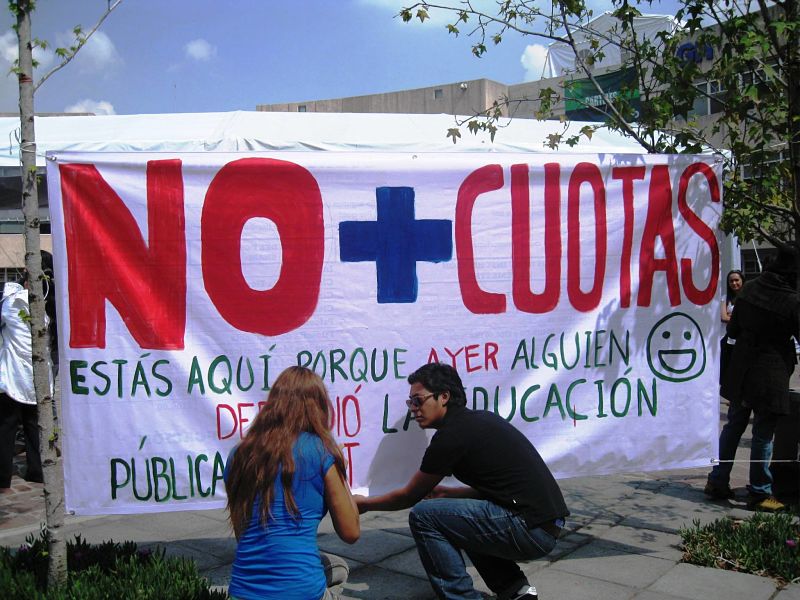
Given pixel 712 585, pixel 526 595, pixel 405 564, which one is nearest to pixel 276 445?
pixel 526 595

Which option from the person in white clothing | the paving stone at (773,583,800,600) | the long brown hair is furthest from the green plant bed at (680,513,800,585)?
the person in white clothing

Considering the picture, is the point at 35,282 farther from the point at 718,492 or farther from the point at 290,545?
the point at 718,492

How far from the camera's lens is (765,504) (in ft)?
18.4

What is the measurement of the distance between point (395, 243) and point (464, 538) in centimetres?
150

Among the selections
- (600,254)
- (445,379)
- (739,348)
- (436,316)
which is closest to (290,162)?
(436,316)

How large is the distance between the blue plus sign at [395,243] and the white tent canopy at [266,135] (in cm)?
257

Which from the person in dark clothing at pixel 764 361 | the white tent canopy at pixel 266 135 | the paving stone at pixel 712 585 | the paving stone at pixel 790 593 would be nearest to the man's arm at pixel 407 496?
the paving stone at pixel 712 585

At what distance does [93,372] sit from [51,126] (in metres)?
4.97

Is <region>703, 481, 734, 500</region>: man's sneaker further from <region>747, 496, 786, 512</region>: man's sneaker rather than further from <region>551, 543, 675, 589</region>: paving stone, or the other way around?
<region>551, 543, 675, 589</region>: paving stone

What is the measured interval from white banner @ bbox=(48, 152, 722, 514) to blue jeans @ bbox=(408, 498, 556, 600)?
51cm

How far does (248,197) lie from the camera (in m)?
3.97

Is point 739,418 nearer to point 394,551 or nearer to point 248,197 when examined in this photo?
point 394,551

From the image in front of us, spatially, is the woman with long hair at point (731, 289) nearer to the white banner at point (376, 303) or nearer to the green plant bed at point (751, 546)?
the green plant bed at point (751, 546)

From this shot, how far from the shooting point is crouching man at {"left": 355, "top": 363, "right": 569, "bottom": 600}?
3.58 m
